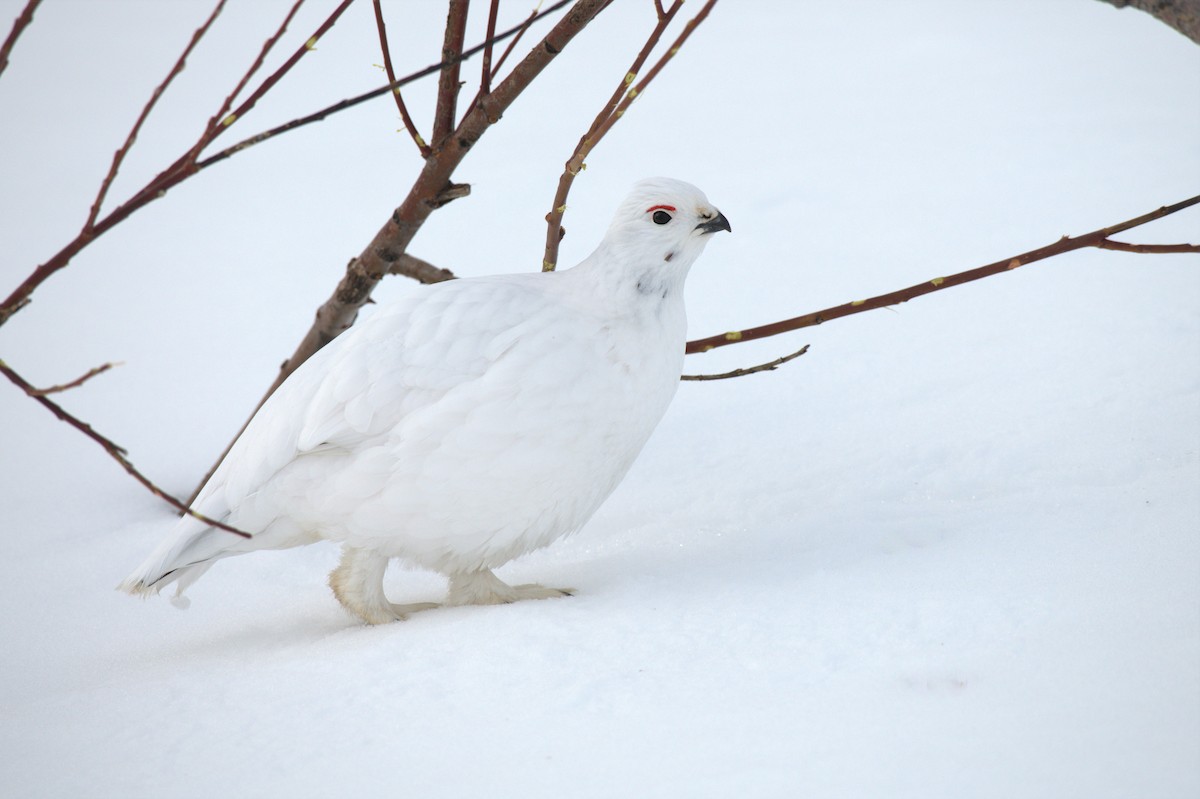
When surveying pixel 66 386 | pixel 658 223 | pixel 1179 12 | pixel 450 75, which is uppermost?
pixel 450 75

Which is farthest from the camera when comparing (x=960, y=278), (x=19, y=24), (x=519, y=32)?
(x=960, y=278)

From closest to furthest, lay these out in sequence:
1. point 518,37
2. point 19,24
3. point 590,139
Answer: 1. point 19,24
2. point 518,37
3. point 590,139

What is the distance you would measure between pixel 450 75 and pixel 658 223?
646 mm

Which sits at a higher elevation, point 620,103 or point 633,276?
point 620,103

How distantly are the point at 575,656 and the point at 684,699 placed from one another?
24 centimetres

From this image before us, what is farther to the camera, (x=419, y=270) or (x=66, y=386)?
(x=419, y=270)

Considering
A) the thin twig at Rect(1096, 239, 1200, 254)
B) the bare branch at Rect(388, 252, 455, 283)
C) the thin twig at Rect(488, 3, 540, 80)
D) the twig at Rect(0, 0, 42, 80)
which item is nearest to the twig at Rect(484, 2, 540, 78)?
the thin twig at Rect(488, 3, 540, 80)

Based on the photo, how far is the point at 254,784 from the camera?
151 centimetres

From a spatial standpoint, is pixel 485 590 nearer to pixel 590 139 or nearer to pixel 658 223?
pixel 658 223

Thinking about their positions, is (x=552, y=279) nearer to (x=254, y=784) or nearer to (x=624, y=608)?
(x=624, y=608)

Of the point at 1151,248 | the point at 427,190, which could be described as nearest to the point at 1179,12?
the point at 1151,248

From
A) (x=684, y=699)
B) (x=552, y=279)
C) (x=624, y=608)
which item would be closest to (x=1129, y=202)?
(x=552, y=279)

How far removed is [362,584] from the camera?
89.6 inches

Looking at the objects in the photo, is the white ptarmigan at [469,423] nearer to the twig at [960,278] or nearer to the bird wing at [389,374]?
the bird wing at [389,374]
